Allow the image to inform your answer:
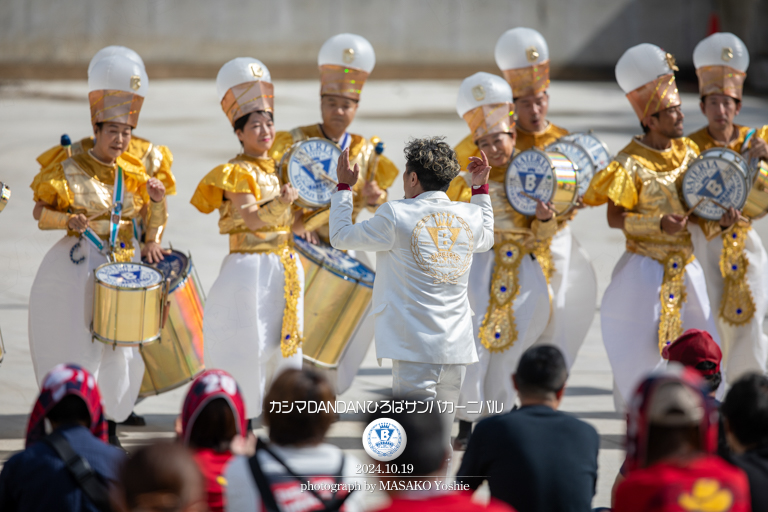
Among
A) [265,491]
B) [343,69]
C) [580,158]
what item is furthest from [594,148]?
[265,491]

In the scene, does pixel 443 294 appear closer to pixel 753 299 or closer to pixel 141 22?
pixel 753 299

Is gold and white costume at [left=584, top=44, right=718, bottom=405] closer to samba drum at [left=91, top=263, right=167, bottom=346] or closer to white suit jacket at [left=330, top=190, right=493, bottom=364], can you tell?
white suit jacket at [left=330, top=190, right=493, bottom=364]

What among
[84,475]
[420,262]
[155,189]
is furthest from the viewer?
[155,189]

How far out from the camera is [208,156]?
14148 mm

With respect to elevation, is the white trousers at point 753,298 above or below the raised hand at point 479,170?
below

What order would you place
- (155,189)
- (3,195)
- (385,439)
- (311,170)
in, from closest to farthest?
1. (385,439)
2. (3,195)
3. (155,189)
4. (311,170)

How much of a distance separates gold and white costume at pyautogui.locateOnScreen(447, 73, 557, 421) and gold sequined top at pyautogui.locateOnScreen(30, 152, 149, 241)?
1820 mm

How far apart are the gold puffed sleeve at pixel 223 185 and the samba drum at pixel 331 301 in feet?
1.79

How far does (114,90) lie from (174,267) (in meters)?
1.04

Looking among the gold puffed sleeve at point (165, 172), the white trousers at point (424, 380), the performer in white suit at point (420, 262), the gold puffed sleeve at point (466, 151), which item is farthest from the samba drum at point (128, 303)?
the gold puffed sleeve at point (466, 151)

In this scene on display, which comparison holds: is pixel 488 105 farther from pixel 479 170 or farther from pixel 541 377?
pixel 541 377

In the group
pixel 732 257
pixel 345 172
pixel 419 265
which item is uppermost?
pixel 345 172

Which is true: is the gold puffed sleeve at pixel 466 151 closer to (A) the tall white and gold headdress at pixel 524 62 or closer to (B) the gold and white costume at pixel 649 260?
(A) the tall white and gold headdress at pixel 524 62

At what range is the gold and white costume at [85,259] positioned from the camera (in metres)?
5.08
